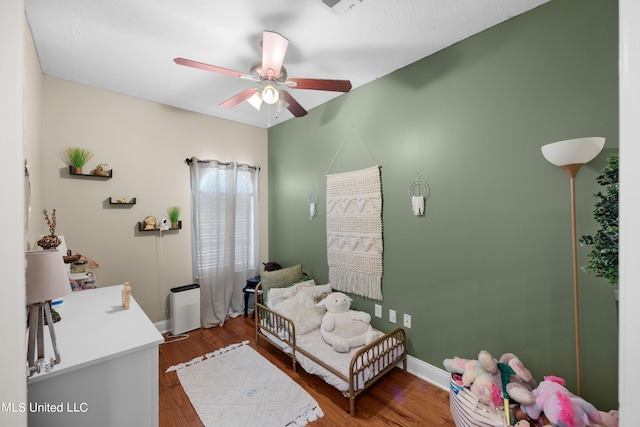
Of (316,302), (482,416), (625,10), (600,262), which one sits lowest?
(482,416)

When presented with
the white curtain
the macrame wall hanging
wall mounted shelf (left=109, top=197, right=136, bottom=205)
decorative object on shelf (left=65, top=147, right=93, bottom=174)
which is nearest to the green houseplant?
the macrame wall hanging

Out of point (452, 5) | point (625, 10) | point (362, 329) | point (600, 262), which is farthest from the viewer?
point (362, 329)

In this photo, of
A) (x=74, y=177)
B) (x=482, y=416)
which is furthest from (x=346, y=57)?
(x=74, y=177)

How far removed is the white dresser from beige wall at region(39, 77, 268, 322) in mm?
1517

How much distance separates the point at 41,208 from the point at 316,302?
8.84ft

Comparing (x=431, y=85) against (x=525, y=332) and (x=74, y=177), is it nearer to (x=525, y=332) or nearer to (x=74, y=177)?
(x=525, y=332)

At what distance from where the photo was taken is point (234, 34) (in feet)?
6.23

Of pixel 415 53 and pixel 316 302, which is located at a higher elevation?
pixel 415 53

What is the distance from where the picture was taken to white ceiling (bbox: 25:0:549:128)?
5.43 feet

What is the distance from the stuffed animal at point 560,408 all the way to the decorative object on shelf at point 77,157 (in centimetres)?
389

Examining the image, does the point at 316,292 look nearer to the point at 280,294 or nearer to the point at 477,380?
the point at 280,294

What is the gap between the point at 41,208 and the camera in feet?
7.62

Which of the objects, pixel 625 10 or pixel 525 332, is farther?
pixel 525 332

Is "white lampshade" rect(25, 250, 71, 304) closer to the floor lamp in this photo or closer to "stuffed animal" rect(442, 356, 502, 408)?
"stuffed animal" rect(442, 356, 502, 408)
